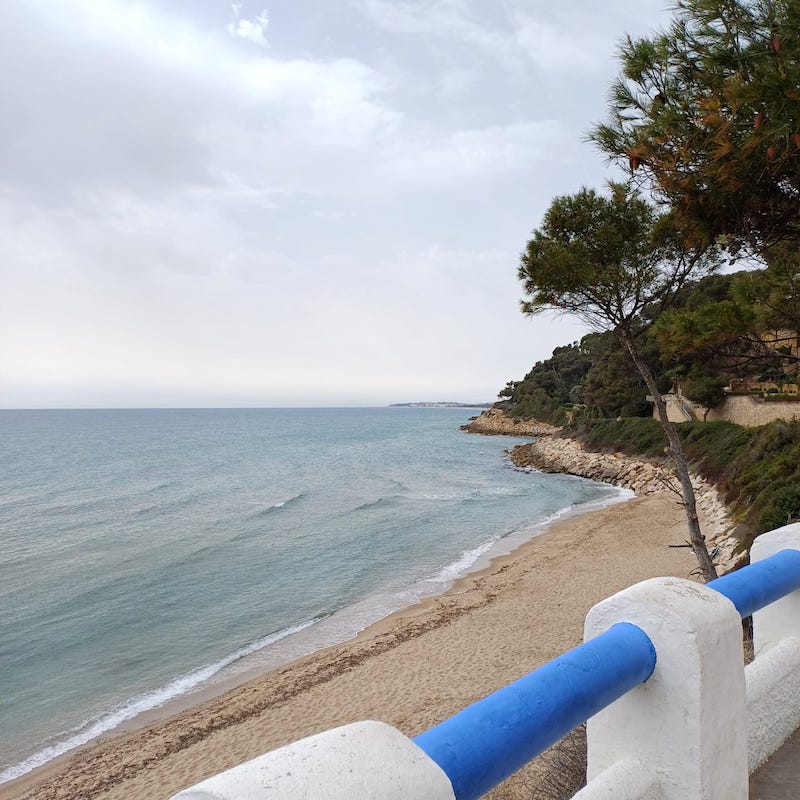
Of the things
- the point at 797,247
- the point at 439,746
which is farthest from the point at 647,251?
the point at 439,746

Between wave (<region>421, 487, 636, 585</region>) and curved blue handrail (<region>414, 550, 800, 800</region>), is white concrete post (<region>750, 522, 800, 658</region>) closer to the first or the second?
curved blue handrail (<region>414, 550, 800, 800</region>)

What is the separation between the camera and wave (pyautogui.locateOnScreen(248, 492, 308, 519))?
1228 inches

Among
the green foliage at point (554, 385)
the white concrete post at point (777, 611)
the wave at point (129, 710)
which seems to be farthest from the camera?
the green foliage at point (554, 385)

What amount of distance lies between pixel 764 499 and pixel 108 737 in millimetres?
14249

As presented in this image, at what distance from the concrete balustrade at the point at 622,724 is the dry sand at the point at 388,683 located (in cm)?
449

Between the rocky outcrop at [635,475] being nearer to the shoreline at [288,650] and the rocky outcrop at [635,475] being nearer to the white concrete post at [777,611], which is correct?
the shoreline at [288,650]

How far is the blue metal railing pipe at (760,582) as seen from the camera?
2.37 meters

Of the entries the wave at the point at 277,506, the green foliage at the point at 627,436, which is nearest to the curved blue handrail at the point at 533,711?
the wave at the point at 277,506

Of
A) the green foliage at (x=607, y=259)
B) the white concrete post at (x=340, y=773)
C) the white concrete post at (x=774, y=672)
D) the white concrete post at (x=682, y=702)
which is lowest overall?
the white concrete post at (x=774, y=672)

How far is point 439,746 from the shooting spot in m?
1.29

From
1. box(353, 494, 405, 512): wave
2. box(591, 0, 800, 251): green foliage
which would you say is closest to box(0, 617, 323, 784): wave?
box(591, 0, 800, 251): green foliage

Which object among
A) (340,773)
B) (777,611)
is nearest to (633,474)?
(777,611)

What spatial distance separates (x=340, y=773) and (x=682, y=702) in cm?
128

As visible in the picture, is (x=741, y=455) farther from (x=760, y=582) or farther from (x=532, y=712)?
(x=532, y=712)
